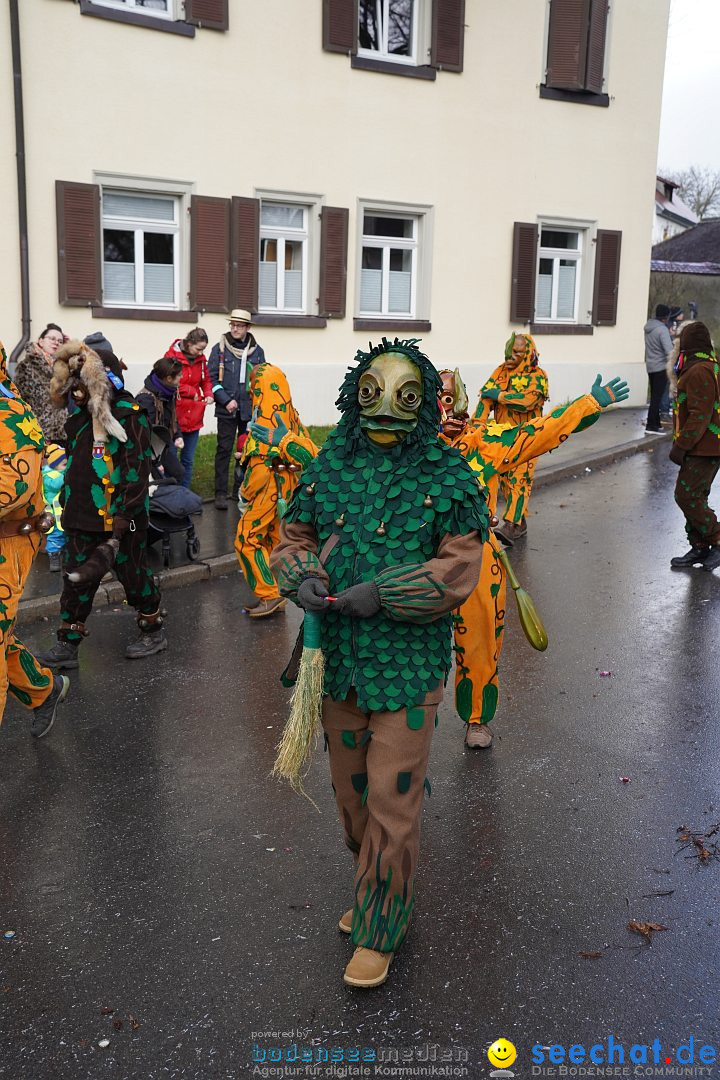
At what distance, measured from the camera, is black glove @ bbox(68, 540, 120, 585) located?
21.1ft

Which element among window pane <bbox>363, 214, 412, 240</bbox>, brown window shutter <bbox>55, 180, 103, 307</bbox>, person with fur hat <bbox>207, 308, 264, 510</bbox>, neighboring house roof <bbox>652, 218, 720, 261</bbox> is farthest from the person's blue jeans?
neighboring house roof <bbox>652, 218, 720, 261</bbox>

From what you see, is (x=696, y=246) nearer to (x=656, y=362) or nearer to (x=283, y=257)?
(x=656, y=362)

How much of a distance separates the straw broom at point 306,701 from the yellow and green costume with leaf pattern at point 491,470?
1652 millimetres

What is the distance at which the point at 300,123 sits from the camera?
1538 centimetres

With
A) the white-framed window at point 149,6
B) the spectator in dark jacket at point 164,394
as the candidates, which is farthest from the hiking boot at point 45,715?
the white-framed window at point 149,6

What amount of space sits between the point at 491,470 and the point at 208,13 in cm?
1141

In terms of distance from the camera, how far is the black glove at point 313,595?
3480 millimetres

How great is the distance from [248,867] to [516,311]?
1509 cm

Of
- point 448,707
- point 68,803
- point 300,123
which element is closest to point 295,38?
point 300,123

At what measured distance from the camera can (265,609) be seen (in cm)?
805

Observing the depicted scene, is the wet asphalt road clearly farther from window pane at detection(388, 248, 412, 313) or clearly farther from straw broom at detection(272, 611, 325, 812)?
window pane at detection(388, 248, 412, 313)

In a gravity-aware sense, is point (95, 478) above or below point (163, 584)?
above

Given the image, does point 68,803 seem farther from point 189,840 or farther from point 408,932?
point 408,932

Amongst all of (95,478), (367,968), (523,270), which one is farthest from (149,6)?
(367,968)
